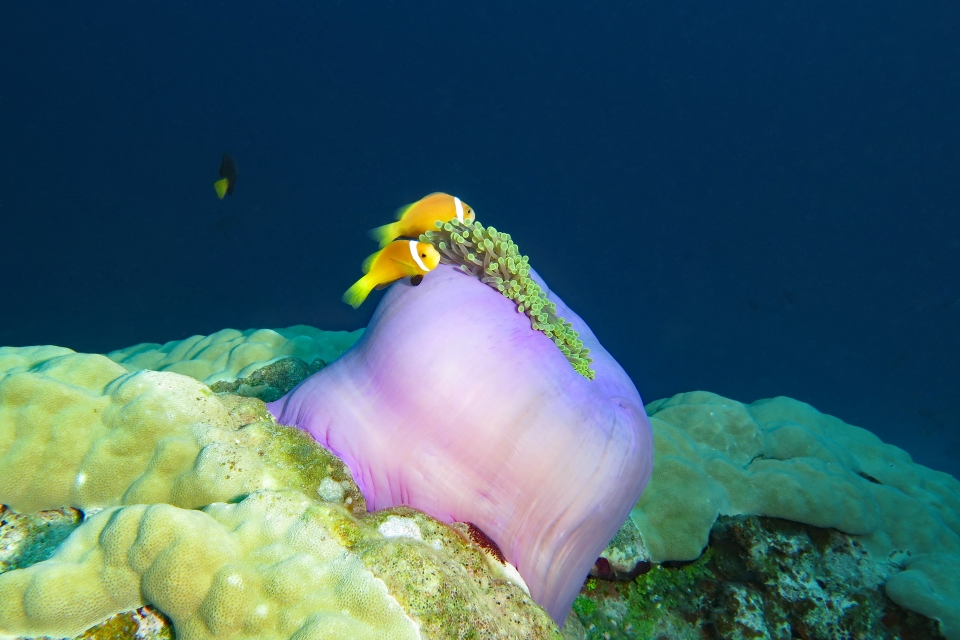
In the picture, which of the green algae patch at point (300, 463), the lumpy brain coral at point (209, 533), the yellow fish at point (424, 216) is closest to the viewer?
the lumpy brain coral at point (209, 533)

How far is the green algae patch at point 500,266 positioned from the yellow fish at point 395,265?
0.17 metres

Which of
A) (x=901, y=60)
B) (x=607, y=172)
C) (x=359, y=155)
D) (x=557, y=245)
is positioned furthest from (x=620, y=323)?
(x=901, y=60)

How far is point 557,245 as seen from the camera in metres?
30.7

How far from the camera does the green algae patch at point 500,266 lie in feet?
7.01

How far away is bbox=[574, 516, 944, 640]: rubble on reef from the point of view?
8.51 feet

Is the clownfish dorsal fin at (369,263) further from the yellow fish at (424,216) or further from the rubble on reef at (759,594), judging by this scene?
the rubble on reef at (759,594)

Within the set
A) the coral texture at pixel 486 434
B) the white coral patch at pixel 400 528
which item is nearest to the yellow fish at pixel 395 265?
the coral texture at pixel 486 434

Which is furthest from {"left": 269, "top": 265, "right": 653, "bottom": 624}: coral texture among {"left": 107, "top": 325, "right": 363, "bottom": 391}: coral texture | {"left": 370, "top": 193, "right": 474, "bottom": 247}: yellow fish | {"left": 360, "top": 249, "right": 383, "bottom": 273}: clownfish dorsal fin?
{"left": 107, "top": 325, "right": 363, "bottom": 391}: coral texture

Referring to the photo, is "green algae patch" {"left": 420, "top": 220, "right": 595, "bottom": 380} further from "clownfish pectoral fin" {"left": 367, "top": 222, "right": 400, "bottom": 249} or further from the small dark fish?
the small dark fish

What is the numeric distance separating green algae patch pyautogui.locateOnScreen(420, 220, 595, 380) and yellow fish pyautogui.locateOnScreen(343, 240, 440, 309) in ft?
0.55

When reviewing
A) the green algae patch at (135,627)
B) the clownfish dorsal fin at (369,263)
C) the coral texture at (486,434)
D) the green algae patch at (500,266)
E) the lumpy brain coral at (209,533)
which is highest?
the green algae patch at (500,266)

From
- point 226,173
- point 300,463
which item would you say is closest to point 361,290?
point 300,463

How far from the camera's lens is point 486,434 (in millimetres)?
1833

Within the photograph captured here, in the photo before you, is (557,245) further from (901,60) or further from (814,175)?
(901,60)
